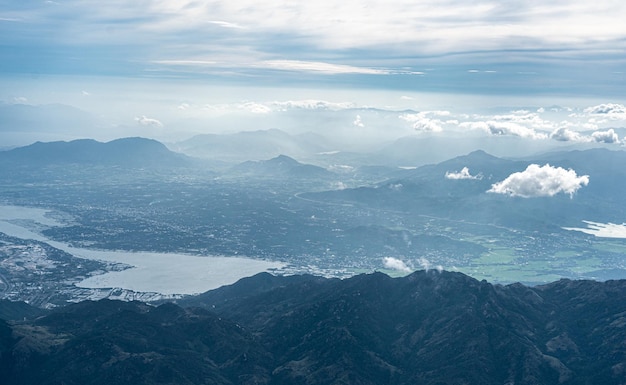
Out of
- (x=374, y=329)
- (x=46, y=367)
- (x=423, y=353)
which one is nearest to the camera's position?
(x=46, y=367)

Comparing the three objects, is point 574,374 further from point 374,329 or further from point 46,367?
point 46,367

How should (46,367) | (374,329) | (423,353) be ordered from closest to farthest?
(46,367) < (423,353) < (374,329)

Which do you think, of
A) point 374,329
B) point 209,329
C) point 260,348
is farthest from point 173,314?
point 374,329

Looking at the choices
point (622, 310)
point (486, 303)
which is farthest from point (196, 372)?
point (622, 310)

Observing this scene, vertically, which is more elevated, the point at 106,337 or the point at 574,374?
the point at 106,337

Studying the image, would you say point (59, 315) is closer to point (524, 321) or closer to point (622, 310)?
point (524, 321)

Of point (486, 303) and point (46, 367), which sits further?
point (486, 303)
